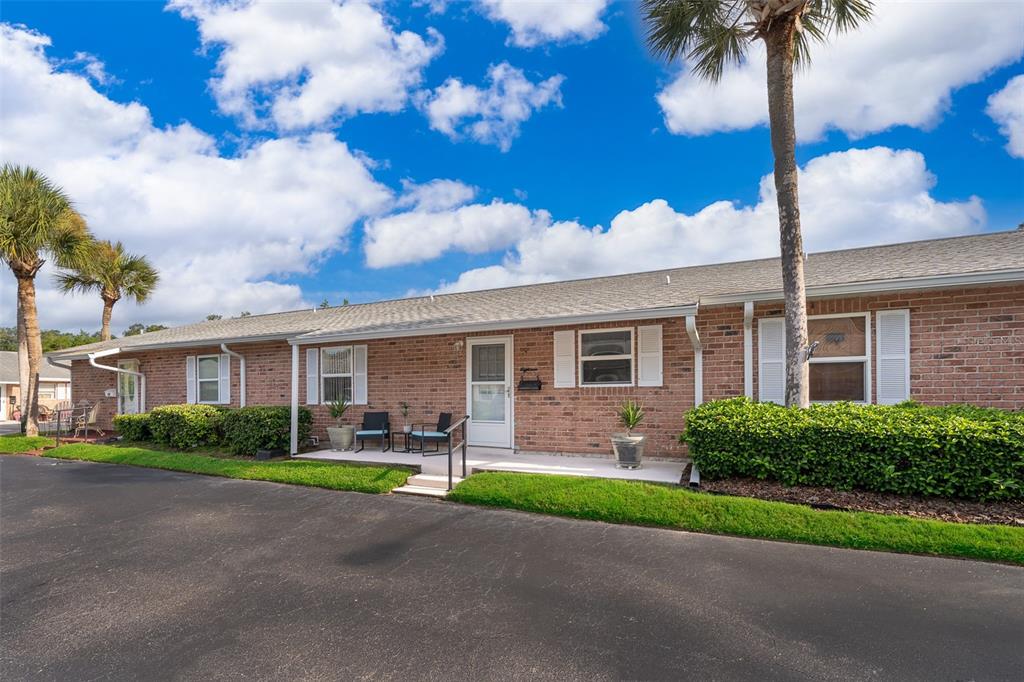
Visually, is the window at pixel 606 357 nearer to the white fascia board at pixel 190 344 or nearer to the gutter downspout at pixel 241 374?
the white fascia board at pixel 190 344

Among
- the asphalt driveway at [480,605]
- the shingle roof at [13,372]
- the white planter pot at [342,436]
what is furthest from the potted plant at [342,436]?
the shingle roof at [13,372]

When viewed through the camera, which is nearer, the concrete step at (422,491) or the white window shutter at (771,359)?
the concrete step at (422,491)

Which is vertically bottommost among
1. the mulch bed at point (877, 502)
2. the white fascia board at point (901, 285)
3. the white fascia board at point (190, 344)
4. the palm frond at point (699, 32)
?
the mulch bed at point (877, 502)

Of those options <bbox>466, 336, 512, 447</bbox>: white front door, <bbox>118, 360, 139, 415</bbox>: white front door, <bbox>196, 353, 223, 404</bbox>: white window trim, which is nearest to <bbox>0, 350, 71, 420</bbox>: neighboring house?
<bbox>118, 360, 139, 415</bbox>: white front door

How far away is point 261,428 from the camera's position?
401 inches

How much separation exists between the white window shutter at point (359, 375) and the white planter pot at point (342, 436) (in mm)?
1045

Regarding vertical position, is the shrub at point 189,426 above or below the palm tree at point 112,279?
below

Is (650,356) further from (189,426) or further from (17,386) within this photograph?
(17,386)

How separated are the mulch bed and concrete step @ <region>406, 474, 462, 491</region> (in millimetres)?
3430

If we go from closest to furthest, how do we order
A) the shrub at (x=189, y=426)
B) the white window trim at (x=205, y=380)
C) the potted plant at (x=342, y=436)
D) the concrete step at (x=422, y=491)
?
1. the concrete step at (x=422, y=491)
2. the potted plant at (x=342, y=436)
3. the shrub at (x=189, y=426)
4. the white window trim at (x=205, y=380)

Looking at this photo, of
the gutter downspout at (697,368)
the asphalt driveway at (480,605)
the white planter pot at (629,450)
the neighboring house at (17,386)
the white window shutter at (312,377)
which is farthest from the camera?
the neighboring house at (17,386)

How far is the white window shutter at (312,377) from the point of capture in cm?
1183

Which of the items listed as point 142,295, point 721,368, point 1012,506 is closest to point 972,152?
point 721,368

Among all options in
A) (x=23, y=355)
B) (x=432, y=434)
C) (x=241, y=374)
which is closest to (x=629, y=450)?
(x=432, y=434)
